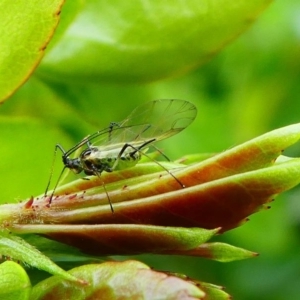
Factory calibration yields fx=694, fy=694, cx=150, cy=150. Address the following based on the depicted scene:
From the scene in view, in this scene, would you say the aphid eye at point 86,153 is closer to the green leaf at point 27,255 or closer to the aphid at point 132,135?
the aphid at point 132,135

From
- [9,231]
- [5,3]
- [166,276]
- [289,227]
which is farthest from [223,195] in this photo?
[289,227]

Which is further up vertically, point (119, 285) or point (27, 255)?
point (27, 255)

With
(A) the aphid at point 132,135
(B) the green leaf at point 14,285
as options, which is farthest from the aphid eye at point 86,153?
(B) the green leaf at point 14,285

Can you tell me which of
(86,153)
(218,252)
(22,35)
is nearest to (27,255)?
(218,252)

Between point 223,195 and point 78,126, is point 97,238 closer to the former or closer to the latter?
point 223,195

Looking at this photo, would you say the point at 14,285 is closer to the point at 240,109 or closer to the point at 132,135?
the point at 132,135

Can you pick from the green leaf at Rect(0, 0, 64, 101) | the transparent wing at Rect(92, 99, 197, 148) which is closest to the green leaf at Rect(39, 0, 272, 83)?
the transparent wing at Rect(92, 99, 197, 148)

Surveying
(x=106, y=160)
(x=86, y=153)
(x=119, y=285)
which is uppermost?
(x=86, y=153)
